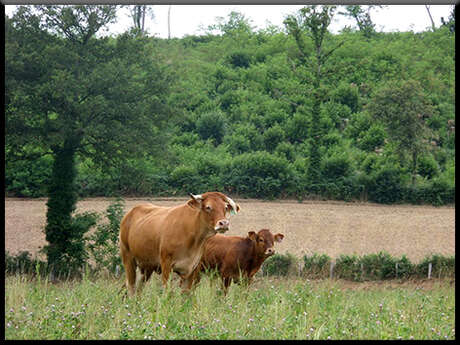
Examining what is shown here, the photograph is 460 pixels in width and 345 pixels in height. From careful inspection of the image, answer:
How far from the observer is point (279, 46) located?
4694 centimetres

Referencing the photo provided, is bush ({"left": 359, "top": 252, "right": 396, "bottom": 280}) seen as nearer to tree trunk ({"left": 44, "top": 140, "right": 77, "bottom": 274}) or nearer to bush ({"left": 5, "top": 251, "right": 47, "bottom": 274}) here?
tree trunk ({"left": 44, "top": 140, "right": 77, "bottom": 274})

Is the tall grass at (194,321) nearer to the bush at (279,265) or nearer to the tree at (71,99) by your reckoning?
the bush at (279,265)

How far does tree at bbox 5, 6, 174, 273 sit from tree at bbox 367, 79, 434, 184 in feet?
46.0

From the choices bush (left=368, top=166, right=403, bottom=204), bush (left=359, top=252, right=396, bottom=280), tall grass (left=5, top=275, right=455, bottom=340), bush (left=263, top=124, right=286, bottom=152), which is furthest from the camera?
bush (left=263, top=124, right=286, bottom=152)

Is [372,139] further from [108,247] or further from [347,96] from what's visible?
[108,247]

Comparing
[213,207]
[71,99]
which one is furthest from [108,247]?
[213,207]

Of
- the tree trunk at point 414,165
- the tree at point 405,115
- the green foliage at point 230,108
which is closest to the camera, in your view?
the green foliage at point 230,108

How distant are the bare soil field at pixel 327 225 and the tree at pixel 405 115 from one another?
11.1 ft

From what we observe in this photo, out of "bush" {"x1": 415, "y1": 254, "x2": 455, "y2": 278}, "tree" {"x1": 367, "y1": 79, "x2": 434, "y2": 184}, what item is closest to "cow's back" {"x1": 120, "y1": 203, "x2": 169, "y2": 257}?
"bush" {"x1": 415, "y1": 254, "x2": 455, "y2": 278}

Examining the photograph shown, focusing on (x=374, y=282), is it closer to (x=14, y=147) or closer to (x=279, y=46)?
(x=14, y=147)

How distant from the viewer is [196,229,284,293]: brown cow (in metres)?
9.88

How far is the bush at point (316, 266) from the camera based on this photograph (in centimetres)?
1616

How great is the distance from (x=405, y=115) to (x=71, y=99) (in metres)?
17.6

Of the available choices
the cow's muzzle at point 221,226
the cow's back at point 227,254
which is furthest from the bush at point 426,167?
the cow's muzzle at point 221,226
